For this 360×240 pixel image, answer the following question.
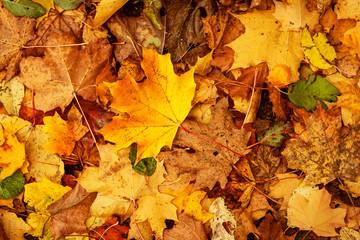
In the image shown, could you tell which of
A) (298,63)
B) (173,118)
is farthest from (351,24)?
(173,118)

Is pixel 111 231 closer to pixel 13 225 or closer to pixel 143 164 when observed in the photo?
pixel 143 164

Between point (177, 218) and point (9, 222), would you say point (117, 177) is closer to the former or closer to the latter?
point (177, 218)

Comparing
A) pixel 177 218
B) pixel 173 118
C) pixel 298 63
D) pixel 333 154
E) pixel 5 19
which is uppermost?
pixel 5 19

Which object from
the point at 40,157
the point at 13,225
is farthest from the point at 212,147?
the point at 13,225

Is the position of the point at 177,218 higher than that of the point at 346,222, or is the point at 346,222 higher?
the point at 177,218

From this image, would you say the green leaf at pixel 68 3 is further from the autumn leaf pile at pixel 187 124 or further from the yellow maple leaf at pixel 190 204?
the yellow maple leaf at pixel 190 204

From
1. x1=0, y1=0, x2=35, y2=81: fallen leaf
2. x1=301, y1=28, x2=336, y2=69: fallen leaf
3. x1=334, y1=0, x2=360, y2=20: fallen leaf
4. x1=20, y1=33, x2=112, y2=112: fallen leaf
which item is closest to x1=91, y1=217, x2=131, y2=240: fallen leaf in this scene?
x1=20, y1=33, x2=112, y2=112: fallen leaf

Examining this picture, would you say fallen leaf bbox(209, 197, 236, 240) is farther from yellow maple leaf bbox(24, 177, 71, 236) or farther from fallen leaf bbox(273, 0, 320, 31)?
fallen leaf bbox(273, 0, 320, 31)
